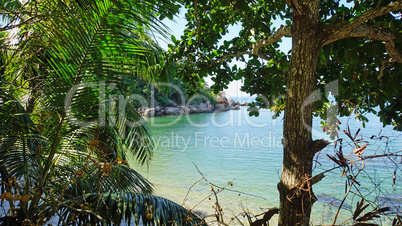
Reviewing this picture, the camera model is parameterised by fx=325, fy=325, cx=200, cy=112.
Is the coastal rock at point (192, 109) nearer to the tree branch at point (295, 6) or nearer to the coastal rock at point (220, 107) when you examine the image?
the coastal rock at point (220, 107)

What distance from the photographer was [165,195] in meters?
7.89

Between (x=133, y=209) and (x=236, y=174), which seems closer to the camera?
(x=133, y=209)

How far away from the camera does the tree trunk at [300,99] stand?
107 inches

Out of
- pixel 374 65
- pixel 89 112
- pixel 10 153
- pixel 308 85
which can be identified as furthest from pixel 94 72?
pixel 374 65

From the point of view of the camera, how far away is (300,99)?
9.16ft

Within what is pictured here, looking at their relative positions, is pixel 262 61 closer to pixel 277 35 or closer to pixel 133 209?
pixel 277 35

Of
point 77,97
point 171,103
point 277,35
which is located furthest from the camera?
point 171,103

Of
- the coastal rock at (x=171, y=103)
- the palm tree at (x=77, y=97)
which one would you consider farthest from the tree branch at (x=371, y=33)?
the coastal rock at (x=171, y=103)

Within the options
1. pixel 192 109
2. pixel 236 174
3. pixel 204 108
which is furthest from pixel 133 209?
pixel 204 108

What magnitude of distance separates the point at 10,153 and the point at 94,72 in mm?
1115

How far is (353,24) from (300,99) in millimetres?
721

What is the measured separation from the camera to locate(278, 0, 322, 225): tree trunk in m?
2.73

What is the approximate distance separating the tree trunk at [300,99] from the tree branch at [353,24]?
10cm

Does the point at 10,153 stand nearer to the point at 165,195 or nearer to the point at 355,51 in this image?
the point at 355,51
